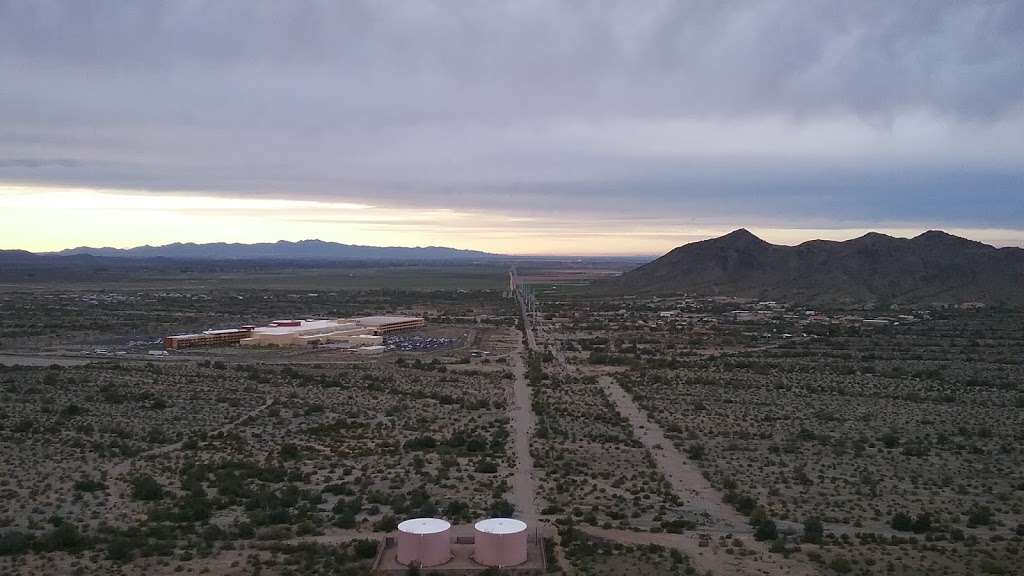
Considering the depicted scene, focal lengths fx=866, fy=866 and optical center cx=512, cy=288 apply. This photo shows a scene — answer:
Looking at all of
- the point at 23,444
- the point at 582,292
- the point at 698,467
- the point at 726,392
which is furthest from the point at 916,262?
the point at 23,444

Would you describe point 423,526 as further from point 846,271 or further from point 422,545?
point 846,271

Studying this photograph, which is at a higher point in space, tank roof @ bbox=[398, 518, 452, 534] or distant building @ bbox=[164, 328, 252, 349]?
tank roof @ bbox=[398, 518, 452, 534]

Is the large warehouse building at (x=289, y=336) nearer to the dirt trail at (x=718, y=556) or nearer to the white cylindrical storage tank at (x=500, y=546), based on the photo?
the dirt trail at (x=718, y=556)

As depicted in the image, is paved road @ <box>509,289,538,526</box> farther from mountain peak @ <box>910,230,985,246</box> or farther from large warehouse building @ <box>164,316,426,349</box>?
mountain peak @ <box>910,230,985,246</box>

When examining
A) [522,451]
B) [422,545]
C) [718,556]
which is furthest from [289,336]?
[718,556]

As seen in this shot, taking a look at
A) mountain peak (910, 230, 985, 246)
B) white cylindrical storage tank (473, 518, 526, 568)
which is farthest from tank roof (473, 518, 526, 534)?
mountain peak (910, 230, 985, 246)

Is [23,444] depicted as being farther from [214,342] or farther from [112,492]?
[214,342]
